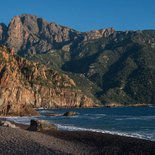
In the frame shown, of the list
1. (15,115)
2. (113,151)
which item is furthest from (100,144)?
(15,115)

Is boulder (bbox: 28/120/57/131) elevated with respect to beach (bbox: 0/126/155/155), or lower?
elevated

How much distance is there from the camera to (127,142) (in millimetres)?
50688

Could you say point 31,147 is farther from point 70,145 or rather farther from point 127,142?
point 127,142

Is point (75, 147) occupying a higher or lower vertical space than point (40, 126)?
lower

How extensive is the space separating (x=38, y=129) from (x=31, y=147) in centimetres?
2862

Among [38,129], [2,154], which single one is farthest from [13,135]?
[38,129]

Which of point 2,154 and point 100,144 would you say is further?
point 100,144

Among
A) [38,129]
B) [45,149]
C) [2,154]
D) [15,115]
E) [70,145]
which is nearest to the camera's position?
[2,154]

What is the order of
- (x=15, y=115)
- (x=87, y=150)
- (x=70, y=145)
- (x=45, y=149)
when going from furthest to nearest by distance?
(x=15, y=115), (x=70, y=145), (x=87, y=150), (x=45, y=149)

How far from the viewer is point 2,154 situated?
36.5 m

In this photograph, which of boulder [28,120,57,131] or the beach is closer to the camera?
the beach

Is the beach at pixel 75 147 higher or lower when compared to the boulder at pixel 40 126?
lower

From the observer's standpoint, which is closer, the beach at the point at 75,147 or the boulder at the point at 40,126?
the beach at the point at 75,147

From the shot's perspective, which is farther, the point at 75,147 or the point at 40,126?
the point at 40,126
